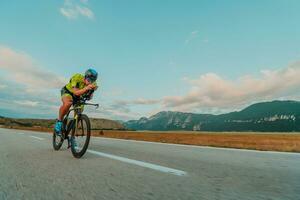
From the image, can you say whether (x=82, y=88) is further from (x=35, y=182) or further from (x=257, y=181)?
(x=257, y=181)

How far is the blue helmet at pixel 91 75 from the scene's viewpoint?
653cm

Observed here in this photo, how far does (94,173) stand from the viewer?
4078 millimetres

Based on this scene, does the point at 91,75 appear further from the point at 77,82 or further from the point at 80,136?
the point at 80,136

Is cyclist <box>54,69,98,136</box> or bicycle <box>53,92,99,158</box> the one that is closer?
bicycle <box>53,92,99,158</box>

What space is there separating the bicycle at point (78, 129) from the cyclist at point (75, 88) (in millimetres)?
124

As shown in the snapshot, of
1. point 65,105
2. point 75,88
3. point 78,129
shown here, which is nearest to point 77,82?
point 75,88

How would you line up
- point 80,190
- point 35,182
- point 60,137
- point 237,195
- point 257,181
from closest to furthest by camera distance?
1. point 237,195
2. point 80,190
3. point 35,182
4. point 257,181
5. point 60,137

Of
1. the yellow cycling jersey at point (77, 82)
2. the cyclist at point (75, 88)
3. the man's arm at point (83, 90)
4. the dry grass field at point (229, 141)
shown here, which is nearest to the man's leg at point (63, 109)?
the cyclist at point (75, 88)

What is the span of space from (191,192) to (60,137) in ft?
18.3

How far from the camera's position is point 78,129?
21.9 feet

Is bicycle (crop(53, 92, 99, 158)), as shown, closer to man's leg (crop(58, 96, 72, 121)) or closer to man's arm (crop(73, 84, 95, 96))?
man's leg (crop(58, 96, 72, 121))

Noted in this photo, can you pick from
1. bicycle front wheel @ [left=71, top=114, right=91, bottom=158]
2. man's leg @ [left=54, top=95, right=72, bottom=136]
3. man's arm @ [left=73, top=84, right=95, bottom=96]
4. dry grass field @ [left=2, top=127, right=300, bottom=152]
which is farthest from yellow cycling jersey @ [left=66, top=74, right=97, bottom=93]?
dry grass field @ [left=2, top=127, right=300, bottom=152]

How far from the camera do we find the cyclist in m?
6.53

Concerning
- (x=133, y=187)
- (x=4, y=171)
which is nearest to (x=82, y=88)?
(x=4, y=171)
